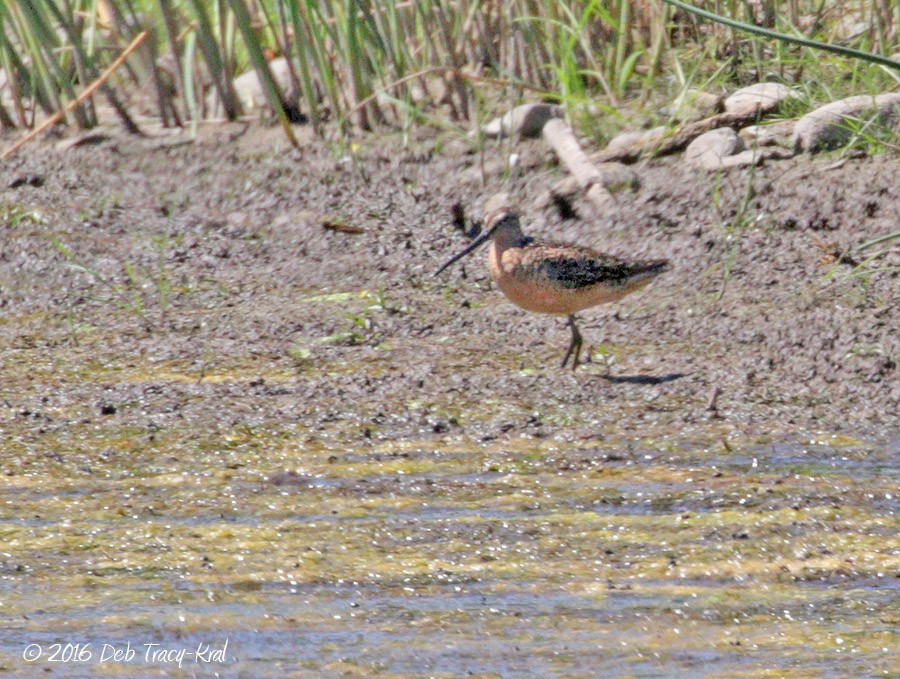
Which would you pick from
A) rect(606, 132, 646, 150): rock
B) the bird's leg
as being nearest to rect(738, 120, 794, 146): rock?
rect(606, 132, 646, 150): rock

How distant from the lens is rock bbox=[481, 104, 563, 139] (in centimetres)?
760

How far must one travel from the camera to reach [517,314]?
6152 millimetres

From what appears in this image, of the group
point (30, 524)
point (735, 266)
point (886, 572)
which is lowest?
point (735, 266)

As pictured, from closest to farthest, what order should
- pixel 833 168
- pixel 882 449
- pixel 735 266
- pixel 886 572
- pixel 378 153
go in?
1. pixel 886 572
2. pixel 882 449
3. pixel 735 266
4. pixel 833 168
5. pixel 378 153

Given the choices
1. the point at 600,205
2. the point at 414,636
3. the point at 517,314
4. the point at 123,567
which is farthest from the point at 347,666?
the point at 600,205

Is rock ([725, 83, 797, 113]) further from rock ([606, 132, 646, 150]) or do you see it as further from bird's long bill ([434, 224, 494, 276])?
bird's long bill ([434, 224, 494, 276])

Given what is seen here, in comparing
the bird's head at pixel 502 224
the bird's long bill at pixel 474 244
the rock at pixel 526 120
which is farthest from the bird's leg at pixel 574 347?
the rock at pixel 526 120

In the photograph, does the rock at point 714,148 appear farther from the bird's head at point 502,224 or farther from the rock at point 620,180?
the bird's head at point 502,224

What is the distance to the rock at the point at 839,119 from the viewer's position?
264 inches

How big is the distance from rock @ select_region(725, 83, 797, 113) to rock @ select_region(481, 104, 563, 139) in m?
0.89

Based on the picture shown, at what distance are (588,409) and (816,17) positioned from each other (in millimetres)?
3246

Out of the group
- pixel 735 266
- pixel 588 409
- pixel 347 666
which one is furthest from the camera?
pixel 735 266

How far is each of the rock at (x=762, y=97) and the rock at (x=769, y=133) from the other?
4.3 inches

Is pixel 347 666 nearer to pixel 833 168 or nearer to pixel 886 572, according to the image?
pixel 886 572
